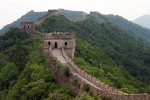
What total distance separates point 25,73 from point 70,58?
6.15m

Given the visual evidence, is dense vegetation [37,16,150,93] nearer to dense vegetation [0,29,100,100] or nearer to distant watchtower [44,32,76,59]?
dense vegetation [0,29,100,100]

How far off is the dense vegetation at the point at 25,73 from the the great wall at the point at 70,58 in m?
1.33

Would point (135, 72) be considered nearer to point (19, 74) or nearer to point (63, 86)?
point (19, 74)

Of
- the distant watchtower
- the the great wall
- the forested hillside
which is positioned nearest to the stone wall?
the the great wall

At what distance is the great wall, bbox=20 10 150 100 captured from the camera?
36.1m

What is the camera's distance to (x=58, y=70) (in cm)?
5262

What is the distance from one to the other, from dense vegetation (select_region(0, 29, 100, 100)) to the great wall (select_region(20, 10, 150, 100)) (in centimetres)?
133

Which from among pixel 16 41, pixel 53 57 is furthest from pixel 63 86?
pixel 16 41

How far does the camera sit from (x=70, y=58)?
63.2m

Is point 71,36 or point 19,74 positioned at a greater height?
point 71,36

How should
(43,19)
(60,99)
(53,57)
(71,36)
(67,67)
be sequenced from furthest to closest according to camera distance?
(43,19)
(71,36)
(53,57)
(67,67)
(60,99)

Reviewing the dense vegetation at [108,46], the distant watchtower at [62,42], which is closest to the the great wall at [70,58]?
Result: the distant watchtower at [62,42]

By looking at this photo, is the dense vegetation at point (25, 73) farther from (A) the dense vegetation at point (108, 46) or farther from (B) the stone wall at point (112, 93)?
(A) the dense vegetation at point (108, 46)

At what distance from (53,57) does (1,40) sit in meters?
39.7
